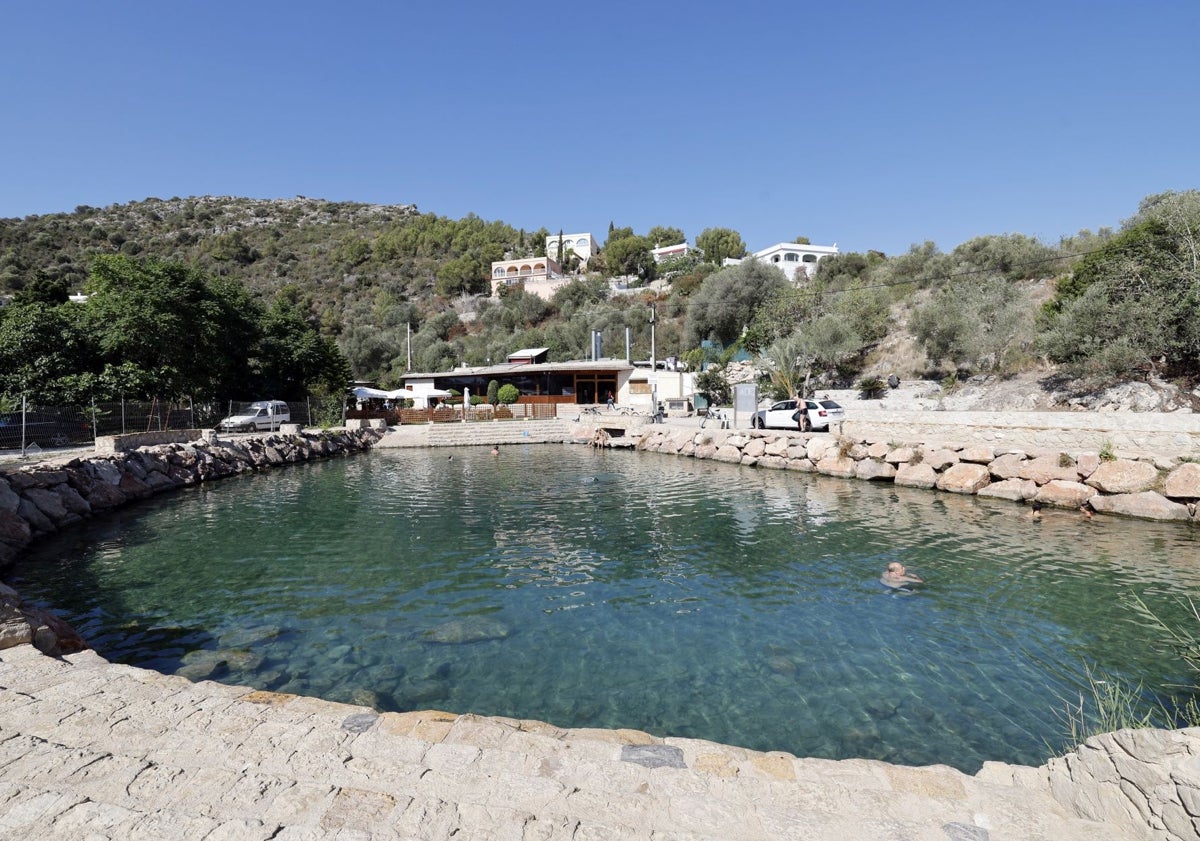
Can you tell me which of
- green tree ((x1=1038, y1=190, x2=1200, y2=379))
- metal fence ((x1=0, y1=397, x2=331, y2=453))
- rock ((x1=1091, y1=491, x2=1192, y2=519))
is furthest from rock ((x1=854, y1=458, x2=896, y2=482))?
metal fence ((x1=0, y1=397, x2=331, y2=453))

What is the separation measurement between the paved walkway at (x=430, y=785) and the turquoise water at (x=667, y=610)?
1.65 metres

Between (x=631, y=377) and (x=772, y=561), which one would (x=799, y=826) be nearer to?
(x=772, y=561)

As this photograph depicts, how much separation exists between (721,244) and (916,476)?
85.7m

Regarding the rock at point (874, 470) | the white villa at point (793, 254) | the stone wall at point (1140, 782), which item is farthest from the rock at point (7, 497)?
the white villa at point (793, 254)

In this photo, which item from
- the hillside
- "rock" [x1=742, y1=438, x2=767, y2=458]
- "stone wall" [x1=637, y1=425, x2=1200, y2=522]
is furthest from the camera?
the hillside

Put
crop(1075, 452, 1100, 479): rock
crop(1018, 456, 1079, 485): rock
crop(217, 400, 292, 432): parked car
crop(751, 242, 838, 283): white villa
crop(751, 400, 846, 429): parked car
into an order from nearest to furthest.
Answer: crop(1075, 452, 1100, 479): rock → crop(1018, 456, 1079, 485): rock → crop(751, 400, 846, 429): parked car → crop(217, 400, 292, 432): parked car → crop(751, 242, 838, 283): white villa

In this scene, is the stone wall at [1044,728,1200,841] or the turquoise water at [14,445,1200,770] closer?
the stone wall at [1044,728,1200,841]

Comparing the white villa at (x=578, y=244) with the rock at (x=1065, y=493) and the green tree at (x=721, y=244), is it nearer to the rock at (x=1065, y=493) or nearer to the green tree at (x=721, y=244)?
the green tree at (x=721, y=244)

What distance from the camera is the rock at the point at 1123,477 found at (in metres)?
13.5

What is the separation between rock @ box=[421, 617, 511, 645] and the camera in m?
7.18

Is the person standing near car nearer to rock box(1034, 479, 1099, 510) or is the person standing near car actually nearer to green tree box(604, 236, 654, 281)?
rock box(1034, 479, 1099, 510)

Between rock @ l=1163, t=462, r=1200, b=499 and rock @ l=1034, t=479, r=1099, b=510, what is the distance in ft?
4.31

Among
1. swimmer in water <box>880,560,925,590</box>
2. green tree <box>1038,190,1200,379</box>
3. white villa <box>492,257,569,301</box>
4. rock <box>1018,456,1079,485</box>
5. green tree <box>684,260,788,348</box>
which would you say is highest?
white villa <box>492,257,569,301</box>

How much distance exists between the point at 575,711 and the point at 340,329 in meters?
79.9
